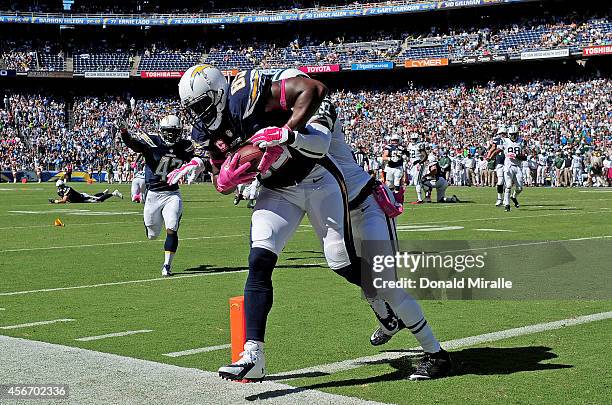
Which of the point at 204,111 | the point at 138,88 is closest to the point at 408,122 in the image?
the point at 138,88

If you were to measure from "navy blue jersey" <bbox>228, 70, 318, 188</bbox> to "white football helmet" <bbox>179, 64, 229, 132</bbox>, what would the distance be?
0.22ft

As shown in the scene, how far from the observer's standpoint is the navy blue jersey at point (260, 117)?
519 cm

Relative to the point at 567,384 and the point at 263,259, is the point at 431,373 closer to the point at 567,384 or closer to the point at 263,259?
the point at 567,384

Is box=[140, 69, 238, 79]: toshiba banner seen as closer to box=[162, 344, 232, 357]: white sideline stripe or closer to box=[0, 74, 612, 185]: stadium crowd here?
box=[0, 74, 612, 185]: stadium crowd

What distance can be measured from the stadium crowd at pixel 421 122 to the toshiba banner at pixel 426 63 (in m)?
1.60

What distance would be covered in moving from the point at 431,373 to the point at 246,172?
62.1 inches

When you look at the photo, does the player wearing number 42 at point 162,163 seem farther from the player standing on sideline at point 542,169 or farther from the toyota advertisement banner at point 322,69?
the toyota advertisement banner at point 322,69

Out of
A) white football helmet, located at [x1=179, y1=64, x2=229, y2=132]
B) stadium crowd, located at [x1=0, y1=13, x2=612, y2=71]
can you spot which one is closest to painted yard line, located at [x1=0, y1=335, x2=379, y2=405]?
white football helmet, located at [x1=179, y1=64, x2=229, y2=132]

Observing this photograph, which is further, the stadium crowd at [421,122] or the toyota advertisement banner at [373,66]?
the toyota advertisement banner at [373,66]

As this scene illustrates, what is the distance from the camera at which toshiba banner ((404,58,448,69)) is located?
47094 mm

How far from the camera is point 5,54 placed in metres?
56.6

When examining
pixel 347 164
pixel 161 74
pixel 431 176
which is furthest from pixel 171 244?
pixel 161 74

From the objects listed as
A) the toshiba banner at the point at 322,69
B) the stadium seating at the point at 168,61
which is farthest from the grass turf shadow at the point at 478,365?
the stadium seating at the point at 168,61

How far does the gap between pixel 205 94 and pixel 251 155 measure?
1.62ft
